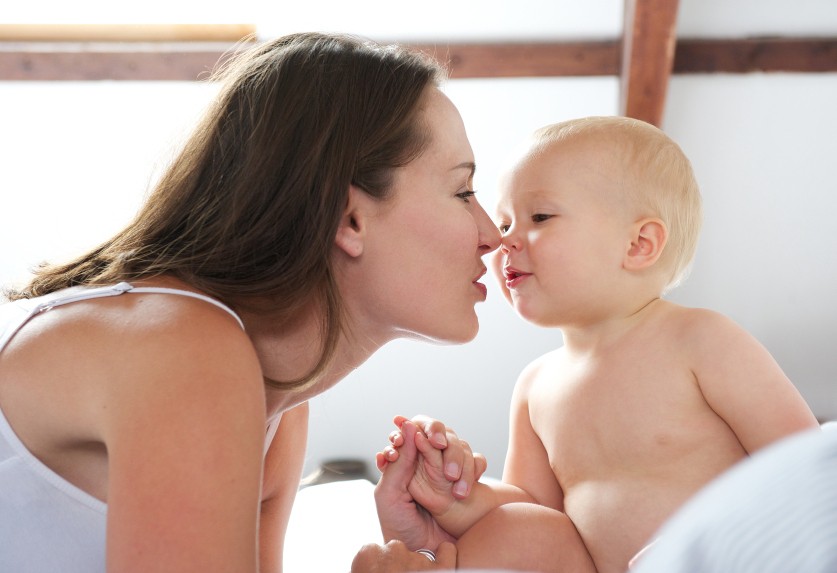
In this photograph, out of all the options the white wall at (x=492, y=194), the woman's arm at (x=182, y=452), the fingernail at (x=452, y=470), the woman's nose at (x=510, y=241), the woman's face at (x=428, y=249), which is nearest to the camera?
the woman's arm at (x=182, y=452)

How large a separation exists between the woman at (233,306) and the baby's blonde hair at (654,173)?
11.5 inches

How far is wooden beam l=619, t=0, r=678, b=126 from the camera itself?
10.4 feet

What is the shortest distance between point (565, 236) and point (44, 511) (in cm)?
90

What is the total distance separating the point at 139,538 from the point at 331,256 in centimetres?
54

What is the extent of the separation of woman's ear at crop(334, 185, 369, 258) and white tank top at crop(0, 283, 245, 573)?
0.80 ft

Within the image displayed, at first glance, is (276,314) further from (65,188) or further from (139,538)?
(65,188)

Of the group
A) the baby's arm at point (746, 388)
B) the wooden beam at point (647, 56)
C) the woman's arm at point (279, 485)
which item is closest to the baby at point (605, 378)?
the baby's arm at point (746, 388)

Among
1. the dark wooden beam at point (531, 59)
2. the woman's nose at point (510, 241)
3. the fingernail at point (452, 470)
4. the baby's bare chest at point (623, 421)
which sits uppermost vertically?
the dark wooden beam at point (531, 59)

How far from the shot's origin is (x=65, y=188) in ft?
12.8

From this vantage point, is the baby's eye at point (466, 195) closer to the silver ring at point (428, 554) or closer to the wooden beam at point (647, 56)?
the silver ring at point (428, 554)

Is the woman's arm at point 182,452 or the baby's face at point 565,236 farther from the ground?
the baby's face at point 565,236

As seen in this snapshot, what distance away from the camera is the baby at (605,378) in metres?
1.40

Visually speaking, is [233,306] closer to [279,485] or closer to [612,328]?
[279,485]

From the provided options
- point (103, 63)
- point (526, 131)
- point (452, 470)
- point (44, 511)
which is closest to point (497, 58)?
point (526, 131)
